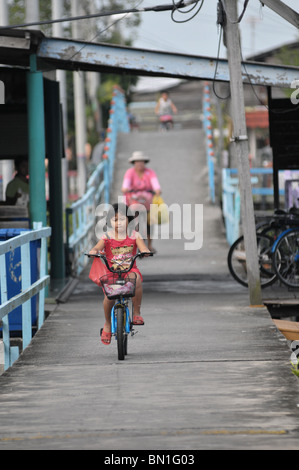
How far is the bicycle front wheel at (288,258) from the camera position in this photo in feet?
42.7

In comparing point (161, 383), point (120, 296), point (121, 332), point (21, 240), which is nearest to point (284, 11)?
point (21, 240)

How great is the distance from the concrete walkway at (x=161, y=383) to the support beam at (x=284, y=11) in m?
3.40

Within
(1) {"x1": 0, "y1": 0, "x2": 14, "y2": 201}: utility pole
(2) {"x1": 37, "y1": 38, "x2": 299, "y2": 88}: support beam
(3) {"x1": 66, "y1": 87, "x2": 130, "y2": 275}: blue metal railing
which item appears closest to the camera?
(2) {"x1": 37, "y1": 38, "x2": 299, "y2": 88}: support beam

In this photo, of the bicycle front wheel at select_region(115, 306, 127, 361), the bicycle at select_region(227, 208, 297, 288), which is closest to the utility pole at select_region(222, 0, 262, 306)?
the bicycle at select_region(227, 208, 297, 288)

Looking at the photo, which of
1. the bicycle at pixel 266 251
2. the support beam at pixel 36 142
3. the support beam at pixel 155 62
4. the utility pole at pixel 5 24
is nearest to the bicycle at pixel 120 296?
the support beam at pixel 36 142

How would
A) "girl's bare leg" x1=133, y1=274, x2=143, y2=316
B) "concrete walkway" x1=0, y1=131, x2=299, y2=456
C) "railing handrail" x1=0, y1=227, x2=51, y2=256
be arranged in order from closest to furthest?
"concrete walkway" x1=0, y1=131, x2=299, y2=456 → "railing handrail" x1=0, y1=227, x2=51, y2=256 → "girl's bare leg" x1=133, y1=274, x2=143, y2=316

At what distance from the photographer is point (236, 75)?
11.6 meters

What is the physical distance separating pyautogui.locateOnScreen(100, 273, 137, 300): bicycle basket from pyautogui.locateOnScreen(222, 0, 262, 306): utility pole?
298cm

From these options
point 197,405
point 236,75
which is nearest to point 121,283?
Result: point 197,405

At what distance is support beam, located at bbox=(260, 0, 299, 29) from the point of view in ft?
37.7

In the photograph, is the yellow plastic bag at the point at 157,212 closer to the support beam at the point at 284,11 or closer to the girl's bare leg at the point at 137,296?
the support beam at the point at 284,11

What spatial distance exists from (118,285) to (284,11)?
14.8 feet

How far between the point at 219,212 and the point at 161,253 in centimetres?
536

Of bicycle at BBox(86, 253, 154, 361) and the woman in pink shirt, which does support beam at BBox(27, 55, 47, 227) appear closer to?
the woman in pink shirt
